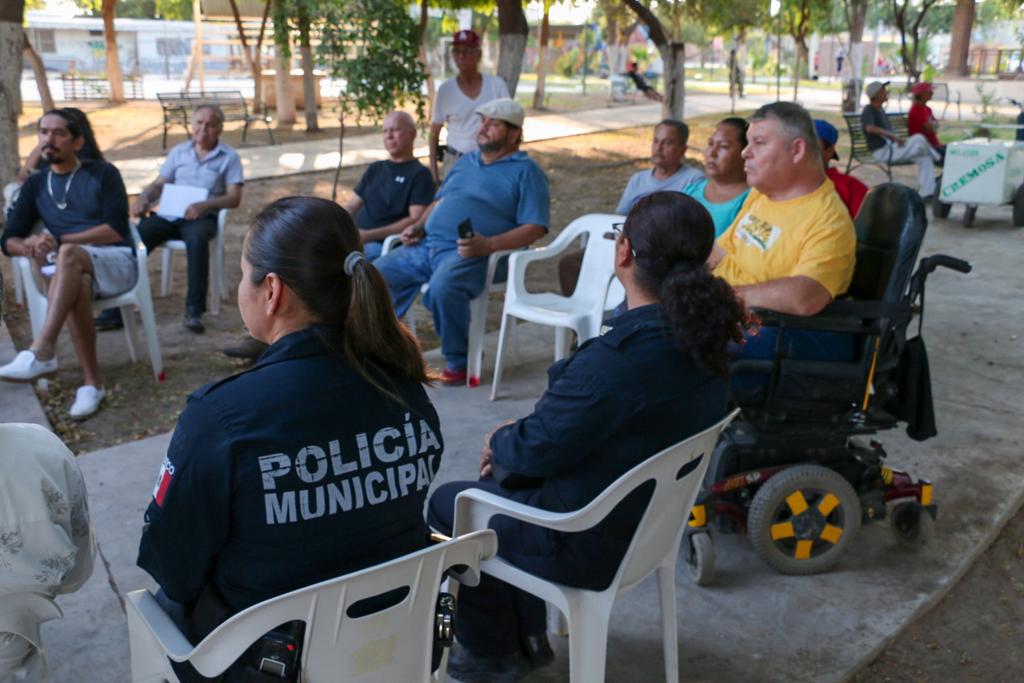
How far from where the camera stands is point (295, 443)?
5.69 feet

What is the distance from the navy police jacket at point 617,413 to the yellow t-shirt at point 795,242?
1.11 meters

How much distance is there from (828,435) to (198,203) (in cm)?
435

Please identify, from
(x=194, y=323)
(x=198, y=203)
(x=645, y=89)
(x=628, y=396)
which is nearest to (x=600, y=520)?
(x=628, y=396)

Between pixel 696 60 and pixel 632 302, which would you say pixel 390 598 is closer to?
pixel 632 302

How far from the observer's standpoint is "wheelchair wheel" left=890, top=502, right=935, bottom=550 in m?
3.37

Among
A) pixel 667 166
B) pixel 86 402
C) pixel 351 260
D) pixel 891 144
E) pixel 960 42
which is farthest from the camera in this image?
pixel 960 42

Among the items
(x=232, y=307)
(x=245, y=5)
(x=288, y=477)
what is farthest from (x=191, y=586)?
(x=245, y=5)

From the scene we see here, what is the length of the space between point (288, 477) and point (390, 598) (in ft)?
0.94

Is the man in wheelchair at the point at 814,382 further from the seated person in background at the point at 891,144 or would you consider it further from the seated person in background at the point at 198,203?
the seated person in background at the point at 891,144

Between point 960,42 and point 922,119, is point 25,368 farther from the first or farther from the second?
point 960,42

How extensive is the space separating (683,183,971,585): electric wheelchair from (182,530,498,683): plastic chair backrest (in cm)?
152

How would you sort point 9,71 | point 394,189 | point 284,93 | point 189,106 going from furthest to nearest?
point 284,93
point 189,106
point 9,71
point 394,189

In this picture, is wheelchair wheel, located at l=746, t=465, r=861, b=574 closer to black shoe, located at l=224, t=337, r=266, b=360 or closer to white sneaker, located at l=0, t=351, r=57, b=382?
black shoe, located at l=224, t=337, r=266, b=360

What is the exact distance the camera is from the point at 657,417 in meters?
2.28
